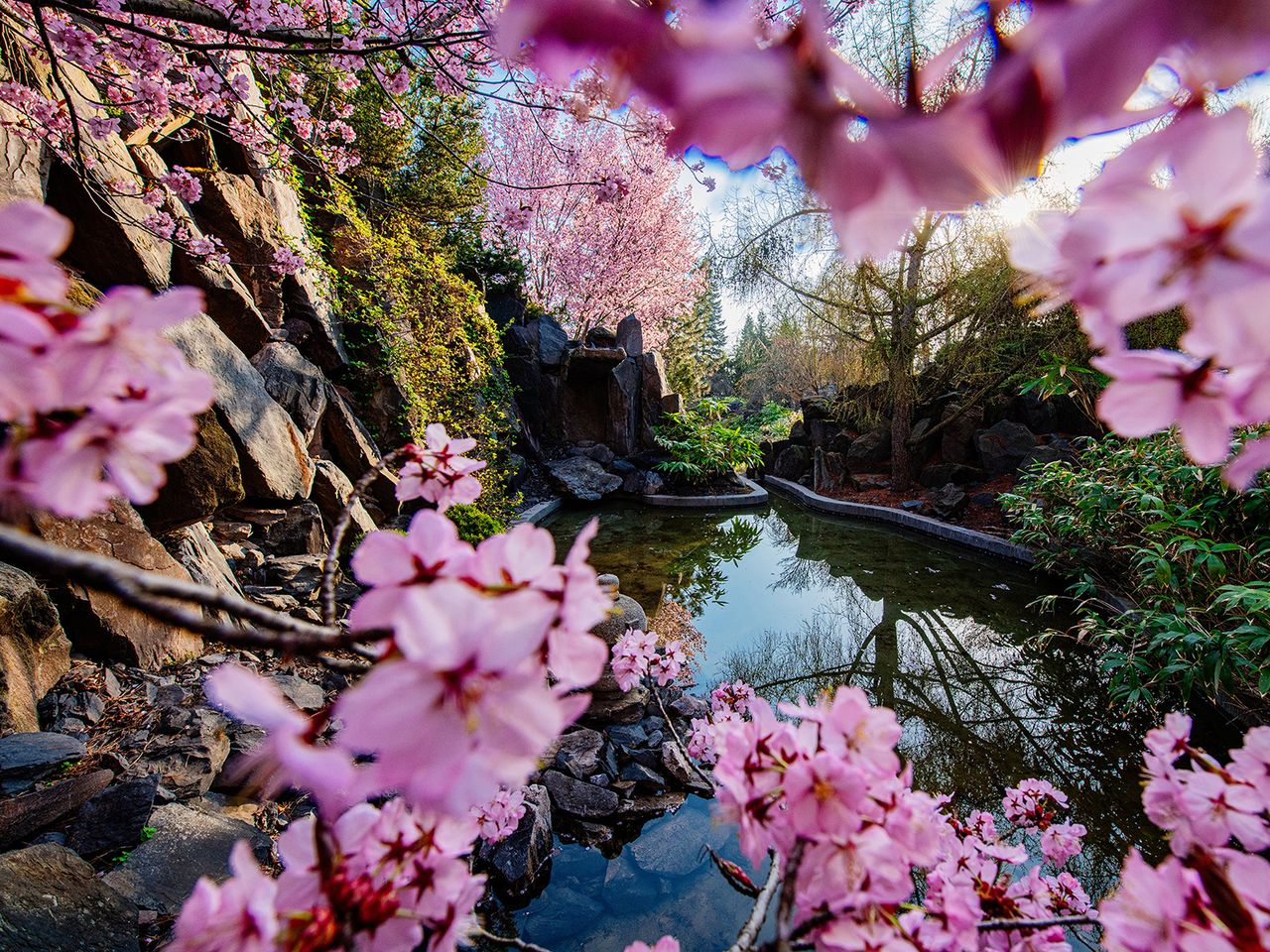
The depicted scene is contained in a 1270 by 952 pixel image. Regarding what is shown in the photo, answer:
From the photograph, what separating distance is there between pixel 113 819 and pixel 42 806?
22 cm

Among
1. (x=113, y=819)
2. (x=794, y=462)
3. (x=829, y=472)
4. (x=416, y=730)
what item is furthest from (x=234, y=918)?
(x=794, y=462)

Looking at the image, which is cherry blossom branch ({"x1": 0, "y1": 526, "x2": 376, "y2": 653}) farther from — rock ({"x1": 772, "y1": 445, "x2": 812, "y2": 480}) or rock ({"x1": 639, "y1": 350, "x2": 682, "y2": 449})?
rock ({"x1": 772, "y1": 445, "x2": 812, "y2": 480})

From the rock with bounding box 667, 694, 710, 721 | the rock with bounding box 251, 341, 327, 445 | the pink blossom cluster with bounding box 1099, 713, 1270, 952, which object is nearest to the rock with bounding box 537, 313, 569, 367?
the rock with bounding box 251, 341, 327, 445

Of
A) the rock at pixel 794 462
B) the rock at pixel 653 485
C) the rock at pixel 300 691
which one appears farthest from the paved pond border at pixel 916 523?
the rock at pixel 300 691

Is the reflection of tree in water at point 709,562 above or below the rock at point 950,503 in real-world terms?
below

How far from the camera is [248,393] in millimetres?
3537

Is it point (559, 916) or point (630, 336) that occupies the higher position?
point (630, 336)

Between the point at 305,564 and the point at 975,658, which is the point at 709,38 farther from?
the point at 975,658

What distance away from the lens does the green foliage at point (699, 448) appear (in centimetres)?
967

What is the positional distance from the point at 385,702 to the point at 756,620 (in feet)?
14.6

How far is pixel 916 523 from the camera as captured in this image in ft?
23.1

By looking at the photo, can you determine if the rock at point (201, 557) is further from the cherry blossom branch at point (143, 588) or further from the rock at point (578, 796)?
the cherry blossom branch at point (143, 588)

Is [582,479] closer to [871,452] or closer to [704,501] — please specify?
[704,501]

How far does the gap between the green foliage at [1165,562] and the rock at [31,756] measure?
4.19m
